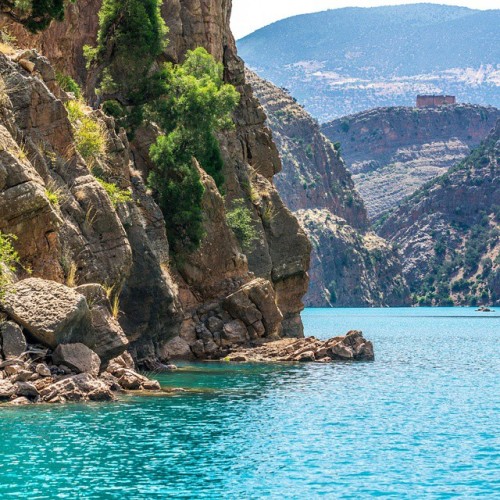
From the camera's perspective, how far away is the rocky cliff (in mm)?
37281

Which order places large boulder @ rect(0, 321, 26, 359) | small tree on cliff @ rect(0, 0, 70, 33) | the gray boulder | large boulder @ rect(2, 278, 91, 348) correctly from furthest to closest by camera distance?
small tree on cliff @ rect(0, 0, 70, 33)
the gray boulder
large boulder @ rect(2, 278, 91, 348)
large boulder @ rect(0, 321, 26, 359)

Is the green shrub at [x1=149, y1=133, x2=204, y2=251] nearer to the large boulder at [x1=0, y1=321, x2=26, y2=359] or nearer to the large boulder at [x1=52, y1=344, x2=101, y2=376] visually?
the large boulder at [x1=52, y1=344, x2=101, y2=376]

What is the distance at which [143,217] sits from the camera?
5191 centimetres

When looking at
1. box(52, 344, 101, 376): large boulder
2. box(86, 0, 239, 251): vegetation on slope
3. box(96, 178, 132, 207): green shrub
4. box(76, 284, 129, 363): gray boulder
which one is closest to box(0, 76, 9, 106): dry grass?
box(96, 178, 132, 207): green shrub

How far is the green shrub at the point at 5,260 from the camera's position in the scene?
32562 millimetres

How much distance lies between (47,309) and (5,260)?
97.1 inches

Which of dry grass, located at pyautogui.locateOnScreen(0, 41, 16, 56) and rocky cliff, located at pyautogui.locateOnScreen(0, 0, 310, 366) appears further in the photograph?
dry grass, located at pyautogui.locateOnScreen(0, 41, 16, 56)

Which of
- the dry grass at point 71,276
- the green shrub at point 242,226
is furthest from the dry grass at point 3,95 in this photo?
the green shrub at point 242,226

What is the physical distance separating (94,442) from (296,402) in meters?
12.4

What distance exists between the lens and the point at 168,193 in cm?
5662

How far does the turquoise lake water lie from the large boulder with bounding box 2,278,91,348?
2787 mm

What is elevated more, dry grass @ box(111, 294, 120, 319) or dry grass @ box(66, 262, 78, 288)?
dry grass @ box(66, 262, 78, 288)

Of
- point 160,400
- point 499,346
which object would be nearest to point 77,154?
point 160,400

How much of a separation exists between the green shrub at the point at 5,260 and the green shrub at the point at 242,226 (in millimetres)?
30611
